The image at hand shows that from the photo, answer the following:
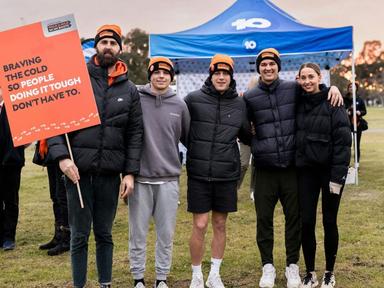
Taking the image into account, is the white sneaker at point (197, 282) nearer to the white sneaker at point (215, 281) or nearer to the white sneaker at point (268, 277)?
the white sneaker at point (215, 281)

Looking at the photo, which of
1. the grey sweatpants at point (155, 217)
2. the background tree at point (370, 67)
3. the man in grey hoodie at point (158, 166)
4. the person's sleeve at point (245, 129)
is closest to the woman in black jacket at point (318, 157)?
the person's sleeve at point (245, 129)

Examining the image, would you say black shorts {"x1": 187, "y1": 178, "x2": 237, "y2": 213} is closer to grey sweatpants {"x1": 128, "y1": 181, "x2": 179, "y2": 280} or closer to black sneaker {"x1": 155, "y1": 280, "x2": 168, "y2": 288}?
grey sweatpants {"x1": 128, "y1": 181, "x2": 179, "y2": 280}

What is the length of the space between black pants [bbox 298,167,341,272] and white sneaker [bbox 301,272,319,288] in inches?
5.5

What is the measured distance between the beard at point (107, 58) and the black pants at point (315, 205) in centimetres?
169

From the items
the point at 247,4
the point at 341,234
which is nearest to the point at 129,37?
the point at 247,4

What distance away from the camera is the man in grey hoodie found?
376 cm

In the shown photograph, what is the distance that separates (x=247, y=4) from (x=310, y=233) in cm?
659

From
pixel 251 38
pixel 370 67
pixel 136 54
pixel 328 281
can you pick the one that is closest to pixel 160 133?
pixel 328 281

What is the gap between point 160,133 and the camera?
378 centimetres

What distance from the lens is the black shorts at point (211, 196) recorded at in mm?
3898

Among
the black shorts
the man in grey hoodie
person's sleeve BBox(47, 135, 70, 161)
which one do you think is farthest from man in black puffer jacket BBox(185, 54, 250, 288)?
person's sleeve BBox(47, 135, 70, 161)

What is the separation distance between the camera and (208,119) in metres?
3.88

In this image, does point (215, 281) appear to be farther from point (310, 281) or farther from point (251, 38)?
point (251, 38)

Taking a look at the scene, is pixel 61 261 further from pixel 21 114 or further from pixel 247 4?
pixel 247 4
